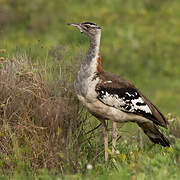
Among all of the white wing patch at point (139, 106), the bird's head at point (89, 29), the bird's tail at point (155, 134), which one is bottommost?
the bird's tail at point (155, 134)

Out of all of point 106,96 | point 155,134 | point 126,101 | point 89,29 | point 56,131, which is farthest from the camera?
point 155,134

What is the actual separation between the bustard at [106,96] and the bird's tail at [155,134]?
0.6 inches

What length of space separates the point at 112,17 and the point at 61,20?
1755mm

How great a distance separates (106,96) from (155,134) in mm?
1040

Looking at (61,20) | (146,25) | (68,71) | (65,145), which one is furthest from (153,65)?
(65,145)

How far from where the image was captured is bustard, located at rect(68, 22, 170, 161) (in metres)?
5.82

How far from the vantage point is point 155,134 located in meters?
6.46

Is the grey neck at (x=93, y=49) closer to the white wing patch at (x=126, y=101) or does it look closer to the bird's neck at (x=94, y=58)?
the bird's neck at (x=94, y=58)

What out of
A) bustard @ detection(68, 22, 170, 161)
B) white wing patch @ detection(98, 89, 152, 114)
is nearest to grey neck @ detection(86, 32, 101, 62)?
bustard @ detection(68, 22, 170, 161)

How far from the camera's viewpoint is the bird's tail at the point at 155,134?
636cm

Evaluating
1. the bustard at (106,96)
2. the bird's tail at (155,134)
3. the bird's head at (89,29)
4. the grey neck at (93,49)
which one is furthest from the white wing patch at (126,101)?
the bird's head at (89,29)

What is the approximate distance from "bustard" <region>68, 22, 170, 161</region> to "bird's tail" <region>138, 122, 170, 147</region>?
0.01 meters

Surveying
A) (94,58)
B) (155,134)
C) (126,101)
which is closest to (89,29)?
(94,58)

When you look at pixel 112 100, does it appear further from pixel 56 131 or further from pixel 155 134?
pixel 155 134
